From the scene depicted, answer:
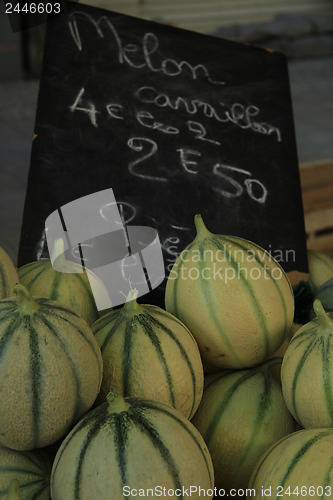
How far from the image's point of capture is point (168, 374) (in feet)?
3.18

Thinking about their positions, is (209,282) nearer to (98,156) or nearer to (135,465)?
(135,465)

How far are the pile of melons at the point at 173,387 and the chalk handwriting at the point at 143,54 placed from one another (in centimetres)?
75

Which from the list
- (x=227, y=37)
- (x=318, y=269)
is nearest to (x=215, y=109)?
(x=318, y=269)

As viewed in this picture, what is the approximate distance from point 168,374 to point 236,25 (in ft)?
15.6

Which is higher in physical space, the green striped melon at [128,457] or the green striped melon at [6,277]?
the green striped melon at [6,277]

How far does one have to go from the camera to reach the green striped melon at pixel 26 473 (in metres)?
0.86

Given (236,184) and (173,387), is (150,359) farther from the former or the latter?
(236,184)

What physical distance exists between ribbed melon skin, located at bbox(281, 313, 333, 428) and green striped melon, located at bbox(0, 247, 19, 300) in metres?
0.48

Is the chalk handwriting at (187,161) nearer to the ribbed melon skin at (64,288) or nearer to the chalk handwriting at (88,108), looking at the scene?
the chalk handwriting at (88,108)

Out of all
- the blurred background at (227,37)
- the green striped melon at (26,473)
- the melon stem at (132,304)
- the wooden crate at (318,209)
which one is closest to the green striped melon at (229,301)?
the melon stem at (132,304)

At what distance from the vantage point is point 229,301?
3.52 feet

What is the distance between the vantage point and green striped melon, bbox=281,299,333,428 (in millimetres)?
946

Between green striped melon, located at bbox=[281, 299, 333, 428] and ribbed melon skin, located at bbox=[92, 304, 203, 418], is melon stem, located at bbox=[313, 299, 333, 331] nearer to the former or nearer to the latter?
green striped melon, located at bbox=[281, 299, 333, 428]

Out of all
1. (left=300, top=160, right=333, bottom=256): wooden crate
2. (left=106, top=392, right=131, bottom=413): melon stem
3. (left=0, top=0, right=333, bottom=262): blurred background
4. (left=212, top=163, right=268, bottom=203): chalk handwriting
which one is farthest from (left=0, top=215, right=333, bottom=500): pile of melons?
(left=0, top=0, right=333, bottom=262): blurred background
